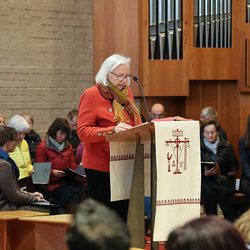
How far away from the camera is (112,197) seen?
302 centimetres

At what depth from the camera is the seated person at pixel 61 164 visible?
17.3 feet

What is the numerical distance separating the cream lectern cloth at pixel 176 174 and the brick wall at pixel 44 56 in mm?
4365

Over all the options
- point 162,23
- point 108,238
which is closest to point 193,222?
point 108,238

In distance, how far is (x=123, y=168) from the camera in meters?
3.10

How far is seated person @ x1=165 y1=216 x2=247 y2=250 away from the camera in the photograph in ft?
2.67

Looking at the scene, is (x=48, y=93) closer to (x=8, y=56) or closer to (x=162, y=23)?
(x=8, y=56)

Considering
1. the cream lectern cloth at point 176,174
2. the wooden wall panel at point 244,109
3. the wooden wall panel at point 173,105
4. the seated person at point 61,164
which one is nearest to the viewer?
the cream lectern cloth at point 176,174

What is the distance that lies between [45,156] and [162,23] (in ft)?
7.66

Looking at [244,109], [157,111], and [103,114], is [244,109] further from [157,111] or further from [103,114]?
[103,114]

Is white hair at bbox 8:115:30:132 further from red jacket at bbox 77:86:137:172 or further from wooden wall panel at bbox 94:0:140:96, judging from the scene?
red jacket at bbox 77:86:137:172

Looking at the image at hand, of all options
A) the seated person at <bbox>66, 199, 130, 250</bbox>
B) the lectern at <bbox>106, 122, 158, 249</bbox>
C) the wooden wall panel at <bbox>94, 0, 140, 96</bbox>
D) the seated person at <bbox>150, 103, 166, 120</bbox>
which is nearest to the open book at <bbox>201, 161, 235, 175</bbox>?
the seated person at <bbox>150, 103, 166, 120</bbox>

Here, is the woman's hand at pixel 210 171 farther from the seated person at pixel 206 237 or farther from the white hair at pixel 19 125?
the seated person at pixel 206 237

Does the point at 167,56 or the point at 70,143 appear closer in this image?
the point at 70,143

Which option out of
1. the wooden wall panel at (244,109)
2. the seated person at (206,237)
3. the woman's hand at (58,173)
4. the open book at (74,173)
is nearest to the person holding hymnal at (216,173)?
the wooden wall panel at (244,109)
